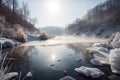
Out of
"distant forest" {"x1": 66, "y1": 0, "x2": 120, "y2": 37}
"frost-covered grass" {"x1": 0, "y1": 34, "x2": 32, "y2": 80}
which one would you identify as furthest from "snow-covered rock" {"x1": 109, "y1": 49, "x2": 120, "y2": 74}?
"distant forest" {"x1": 66, "y1": 0, "x2": 120, "y2": 37}

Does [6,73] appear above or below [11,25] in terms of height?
below

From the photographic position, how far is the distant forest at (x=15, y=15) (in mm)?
32612

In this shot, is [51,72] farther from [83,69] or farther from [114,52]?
[114,52]

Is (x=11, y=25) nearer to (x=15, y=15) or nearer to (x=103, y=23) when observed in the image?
(x=15, y=15)

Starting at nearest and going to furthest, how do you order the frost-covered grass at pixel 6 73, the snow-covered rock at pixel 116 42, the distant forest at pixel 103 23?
the frost-covered grass at pixel 6 73 < the snow-covered rock at pixel 116 42 < the distant forest at pixel 103 23

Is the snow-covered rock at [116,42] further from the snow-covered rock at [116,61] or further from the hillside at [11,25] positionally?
the hillside at [11,25]

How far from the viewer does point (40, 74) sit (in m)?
7.40

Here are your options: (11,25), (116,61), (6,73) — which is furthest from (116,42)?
(11,25)

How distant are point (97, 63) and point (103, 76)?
217cm

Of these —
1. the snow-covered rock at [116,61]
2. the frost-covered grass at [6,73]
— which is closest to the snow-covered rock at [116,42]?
the snow-covered rock at [116,61]

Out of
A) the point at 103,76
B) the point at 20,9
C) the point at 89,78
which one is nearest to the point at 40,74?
the point at 89,78

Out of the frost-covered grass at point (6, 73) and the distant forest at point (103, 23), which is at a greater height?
the distant forest at point (103, 23)

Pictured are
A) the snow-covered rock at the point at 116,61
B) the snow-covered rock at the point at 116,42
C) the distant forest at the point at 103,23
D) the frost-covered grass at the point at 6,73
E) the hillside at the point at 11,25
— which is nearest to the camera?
the frost-covered grass at the point at 6,73

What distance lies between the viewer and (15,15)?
39.1 metres
